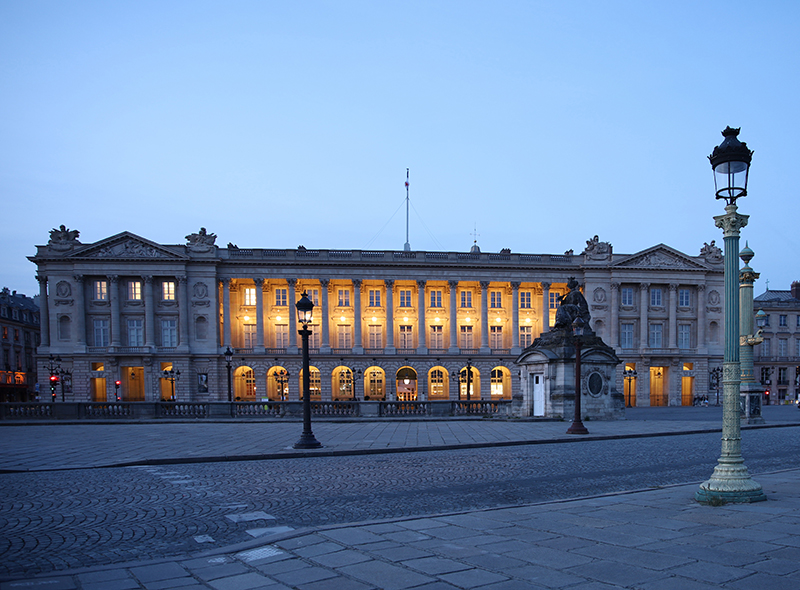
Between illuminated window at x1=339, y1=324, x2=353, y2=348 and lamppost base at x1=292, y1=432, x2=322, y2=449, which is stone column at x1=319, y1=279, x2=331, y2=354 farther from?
lamppost base at x1=292, y1=432, x2=322, y2=449

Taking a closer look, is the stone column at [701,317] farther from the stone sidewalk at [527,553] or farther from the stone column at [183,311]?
the stone sidewalk at [527,553]

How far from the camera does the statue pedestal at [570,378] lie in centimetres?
2944

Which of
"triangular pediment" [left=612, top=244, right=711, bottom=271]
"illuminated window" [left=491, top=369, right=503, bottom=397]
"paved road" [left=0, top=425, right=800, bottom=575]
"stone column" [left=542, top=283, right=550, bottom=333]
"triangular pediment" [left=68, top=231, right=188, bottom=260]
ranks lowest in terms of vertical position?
"illuminated window" [left=491, top=369, right=503, bottom=397]

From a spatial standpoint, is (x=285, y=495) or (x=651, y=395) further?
(x=651, y=395)

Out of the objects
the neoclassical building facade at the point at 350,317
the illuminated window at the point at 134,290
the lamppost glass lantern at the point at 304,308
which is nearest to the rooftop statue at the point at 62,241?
the neoclassical building facade at the point at 350,317

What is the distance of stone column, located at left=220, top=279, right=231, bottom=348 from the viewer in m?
71.6

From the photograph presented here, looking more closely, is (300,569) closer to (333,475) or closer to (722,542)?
(722,542)

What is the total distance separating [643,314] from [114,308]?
60010mm

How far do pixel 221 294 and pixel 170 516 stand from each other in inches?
2564

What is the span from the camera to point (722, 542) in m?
7.10

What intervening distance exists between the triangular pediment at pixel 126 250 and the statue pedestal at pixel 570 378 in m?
49.6

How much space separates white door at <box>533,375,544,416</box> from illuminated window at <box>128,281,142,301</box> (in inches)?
2083

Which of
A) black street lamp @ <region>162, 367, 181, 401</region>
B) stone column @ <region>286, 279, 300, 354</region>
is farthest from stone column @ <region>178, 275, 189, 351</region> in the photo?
stone column @ <region>286, 279, 300, 354</region>

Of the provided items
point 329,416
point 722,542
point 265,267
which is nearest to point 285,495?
point 722,542
